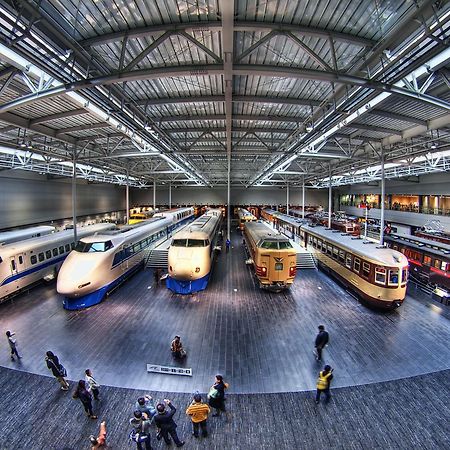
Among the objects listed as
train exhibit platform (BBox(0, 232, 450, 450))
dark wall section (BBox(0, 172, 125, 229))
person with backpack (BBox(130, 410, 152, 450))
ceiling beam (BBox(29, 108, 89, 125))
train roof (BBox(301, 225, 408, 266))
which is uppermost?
ceiling beam (BBox(29, 108, 89, 125))

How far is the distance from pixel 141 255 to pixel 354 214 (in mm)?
39630

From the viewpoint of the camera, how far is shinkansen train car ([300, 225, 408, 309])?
937cm

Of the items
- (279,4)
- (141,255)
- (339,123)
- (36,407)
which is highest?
(279,4)

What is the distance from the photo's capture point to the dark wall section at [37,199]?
2120 cm

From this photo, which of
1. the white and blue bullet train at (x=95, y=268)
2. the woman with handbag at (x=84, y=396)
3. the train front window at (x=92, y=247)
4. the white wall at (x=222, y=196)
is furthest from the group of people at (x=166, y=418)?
the white wall at (x=222, y=196)

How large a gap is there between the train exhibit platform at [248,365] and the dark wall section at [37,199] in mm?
13975

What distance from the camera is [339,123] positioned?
30.4 feet

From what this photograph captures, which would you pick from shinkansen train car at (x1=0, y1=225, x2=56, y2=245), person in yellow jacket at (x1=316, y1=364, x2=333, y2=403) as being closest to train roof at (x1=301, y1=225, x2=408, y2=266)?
person in yellow jacket at (x1=316, y1=364, x2=333, y2=403)

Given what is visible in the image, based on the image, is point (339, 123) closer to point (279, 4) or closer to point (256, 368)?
point (279, 4)

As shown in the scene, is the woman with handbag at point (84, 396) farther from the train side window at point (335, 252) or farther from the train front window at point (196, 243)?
the train side window at point (335, 252)

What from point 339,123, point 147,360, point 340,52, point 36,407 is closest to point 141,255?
point 147,360

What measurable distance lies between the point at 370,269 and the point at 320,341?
14.5 ft

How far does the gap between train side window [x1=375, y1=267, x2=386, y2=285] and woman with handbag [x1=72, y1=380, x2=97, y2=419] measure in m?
9.61

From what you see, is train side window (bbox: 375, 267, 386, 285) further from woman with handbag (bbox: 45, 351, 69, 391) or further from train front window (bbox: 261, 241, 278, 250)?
woman with handbag (bbox: 45, 351, 69, 391)
